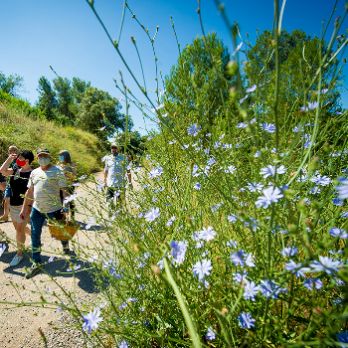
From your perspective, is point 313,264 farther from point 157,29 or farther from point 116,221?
point 157,29

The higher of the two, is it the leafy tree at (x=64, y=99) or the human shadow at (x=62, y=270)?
the leafy tree at (x=64, y=99)

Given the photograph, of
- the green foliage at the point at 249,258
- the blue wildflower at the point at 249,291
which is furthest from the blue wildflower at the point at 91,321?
the blue wildflower at the point at 249,291

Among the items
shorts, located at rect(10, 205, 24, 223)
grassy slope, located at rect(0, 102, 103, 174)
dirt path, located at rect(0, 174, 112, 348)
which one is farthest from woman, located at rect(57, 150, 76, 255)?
grassy slope, located at rect(0, 102, 103, 174)

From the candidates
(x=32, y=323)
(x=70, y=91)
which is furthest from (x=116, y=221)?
(x=70, y=91)

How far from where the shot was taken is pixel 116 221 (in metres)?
2.09

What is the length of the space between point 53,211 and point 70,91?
44376mm

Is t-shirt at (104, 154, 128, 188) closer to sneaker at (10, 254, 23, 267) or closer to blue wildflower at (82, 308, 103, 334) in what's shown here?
blue wildflower at (82, 308, 103, 334)

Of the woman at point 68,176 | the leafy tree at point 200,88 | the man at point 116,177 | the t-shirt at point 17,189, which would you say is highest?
the leafy tree at point 200,88

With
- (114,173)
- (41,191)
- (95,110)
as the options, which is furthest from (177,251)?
(95,110)

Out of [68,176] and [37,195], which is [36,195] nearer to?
[37,195]

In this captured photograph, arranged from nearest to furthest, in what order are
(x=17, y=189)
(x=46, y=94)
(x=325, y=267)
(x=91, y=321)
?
(x=325, y=267), (x=91, y=321), (x=17, y=189), (x=46, y=94)

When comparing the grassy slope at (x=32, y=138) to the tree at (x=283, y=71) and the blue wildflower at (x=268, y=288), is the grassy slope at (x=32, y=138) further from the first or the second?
the blue wildflower at (x=268, y=288)

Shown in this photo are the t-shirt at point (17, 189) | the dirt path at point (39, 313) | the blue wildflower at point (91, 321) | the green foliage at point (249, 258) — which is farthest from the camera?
the t-shirt at point (17, 189)

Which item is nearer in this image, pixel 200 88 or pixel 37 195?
pixel 200 88
